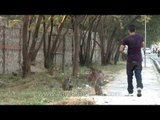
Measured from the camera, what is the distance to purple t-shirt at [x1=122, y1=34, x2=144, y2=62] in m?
12.9

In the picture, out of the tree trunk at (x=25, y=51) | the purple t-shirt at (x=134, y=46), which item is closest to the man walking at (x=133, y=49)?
the purple t-shirt at (x=134, y=46)

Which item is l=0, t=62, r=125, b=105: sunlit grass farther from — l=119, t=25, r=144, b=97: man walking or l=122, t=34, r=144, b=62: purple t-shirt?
l=122, t=34, r=144, b=62: purple t-shirt

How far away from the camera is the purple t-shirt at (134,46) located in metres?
12.9

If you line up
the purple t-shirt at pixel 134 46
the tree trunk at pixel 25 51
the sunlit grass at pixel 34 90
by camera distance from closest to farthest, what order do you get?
the purple t-shirt at pixel 134 46, the sunlit grass at pixel 34 90, the tree trunk at pixel 25 51

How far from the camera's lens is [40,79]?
19.2 meters

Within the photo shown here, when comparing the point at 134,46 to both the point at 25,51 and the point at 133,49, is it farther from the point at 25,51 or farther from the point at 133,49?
the point at 25,51

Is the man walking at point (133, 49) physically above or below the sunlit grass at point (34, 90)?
above

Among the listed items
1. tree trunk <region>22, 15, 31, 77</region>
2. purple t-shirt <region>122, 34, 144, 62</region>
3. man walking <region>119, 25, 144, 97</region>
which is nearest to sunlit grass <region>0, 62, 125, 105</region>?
tree trunk <region>22, 15, 31, 77</region>

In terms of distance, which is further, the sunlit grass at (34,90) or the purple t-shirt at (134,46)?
the sunlit grass at (34,90)

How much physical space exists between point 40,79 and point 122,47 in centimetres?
681

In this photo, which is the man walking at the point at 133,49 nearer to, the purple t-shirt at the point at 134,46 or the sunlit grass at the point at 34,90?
the purple t-shirt at the point at 134,46

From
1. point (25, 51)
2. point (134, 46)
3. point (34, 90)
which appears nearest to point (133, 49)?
point (134, 46)
